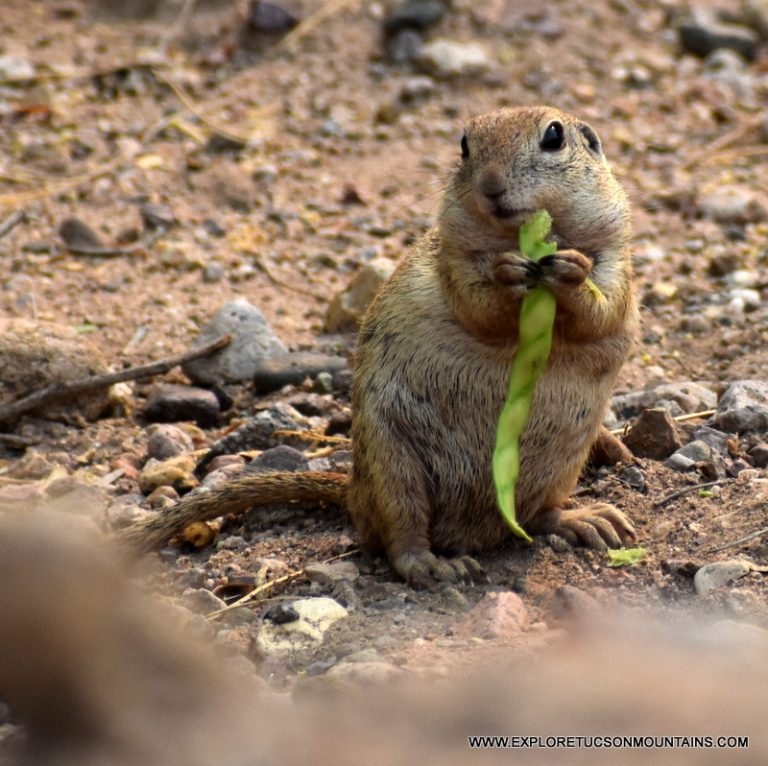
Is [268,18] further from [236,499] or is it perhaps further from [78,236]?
[236,499]

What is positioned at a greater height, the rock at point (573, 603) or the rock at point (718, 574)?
the rock at point (718, 574)

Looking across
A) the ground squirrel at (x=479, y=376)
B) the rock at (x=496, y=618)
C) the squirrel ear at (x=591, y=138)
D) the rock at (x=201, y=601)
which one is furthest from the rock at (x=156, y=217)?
the rock at (x=496, y=618)

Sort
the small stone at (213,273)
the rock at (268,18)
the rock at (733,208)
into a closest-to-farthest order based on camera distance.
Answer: the small stone at (213,273) → the rock at (733,208) → the rock at (268,18)

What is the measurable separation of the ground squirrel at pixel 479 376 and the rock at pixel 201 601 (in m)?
0.43

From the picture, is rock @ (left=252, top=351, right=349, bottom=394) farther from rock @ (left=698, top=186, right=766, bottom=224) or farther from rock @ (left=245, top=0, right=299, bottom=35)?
rock @ (left=245, top=0, right=299, bottom=35)

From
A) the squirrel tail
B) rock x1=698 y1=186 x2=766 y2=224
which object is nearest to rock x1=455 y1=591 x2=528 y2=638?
the squirrel tail

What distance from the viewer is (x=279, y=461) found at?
5.49m

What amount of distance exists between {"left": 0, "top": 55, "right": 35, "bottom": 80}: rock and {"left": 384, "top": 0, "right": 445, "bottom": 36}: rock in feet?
8.94

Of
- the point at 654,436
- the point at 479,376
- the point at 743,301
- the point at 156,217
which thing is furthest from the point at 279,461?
the point at 156,217

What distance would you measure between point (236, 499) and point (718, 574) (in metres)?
1.81

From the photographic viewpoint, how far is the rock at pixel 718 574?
13.6 feet

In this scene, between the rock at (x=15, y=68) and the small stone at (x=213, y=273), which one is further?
the rock at (x=15, y=68)

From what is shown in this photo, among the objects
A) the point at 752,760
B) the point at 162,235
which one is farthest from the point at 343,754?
the point at 162,235

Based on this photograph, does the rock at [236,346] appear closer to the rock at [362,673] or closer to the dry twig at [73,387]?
the dry twig at [73,387]
